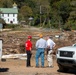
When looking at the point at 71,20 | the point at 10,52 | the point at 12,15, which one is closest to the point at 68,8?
the point at 71,20

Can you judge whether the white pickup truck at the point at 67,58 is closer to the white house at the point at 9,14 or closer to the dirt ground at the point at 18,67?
A: the dirt ground at the point at 18,67

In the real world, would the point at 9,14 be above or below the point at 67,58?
below

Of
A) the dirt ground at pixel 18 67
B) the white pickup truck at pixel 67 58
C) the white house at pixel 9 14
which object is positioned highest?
the white pickup truck at pixel 67 58

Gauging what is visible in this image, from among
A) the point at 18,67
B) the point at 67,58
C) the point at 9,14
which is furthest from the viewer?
the point at 9,14

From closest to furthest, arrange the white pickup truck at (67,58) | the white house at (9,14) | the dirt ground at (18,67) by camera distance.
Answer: the white pickup truck at (67,58)
the dirt ground at (18,67)
the white house at (9,14)

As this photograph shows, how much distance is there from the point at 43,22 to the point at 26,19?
25.9 meters

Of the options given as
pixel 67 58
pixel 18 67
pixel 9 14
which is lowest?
pixel 9 14

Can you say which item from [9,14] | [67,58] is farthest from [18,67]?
[9,14]

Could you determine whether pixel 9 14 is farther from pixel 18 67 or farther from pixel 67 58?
pixel 67 58

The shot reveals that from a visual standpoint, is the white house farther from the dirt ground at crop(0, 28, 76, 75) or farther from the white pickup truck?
the white pickup truck

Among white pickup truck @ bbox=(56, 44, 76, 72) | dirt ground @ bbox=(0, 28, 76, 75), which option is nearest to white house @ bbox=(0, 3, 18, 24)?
dirt ground @ bbox=(0, 28, 76, 75)

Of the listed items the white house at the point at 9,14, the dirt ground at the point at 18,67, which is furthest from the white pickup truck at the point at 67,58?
the white house at the point at 9,14

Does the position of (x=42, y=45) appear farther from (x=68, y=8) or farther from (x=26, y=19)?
(x=26, y=19)

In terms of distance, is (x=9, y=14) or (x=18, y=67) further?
(x=9, y=14)
